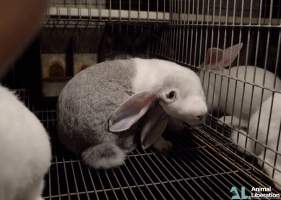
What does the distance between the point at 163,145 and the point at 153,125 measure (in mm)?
92

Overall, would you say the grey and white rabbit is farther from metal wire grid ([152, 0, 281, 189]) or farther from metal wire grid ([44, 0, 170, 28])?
metal wire grid ([44, 0, 170, 28])

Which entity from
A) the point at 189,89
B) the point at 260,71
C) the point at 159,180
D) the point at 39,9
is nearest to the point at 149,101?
the point at 189,89

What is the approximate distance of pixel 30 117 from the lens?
0.81 metres

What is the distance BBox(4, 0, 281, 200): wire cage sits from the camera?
39.8 inches

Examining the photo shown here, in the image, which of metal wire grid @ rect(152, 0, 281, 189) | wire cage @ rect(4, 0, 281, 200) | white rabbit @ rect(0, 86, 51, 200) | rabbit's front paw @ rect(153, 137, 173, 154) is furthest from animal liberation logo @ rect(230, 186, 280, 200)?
white rabbit @ rect(0, 86, 51, 200)

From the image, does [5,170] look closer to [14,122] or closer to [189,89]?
[14,122]

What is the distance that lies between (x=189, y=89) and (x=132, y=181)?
42 cm

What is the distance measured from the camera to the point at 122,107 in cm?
115

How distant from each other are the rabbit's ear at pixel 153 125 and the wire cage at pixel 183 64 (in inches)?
2.1

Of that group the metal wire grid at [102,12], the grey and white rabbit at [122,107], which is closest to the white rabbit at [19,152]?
the grey and white rabbit at [122,107]

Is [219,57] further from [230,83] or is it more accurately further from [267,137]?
[267,137]

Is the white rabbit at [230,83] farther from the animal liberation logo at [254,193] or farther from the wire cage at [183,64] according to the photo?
the animal liberation logo at [254,193]

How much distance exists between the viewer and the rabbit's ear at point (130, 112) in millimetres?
1162

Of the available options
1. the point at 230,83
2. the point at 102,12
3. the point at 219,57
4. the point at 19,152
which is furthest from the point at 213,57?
the point at 19,152
